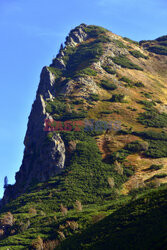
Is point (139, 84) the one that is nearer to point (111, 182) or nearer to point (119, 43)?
point (119, 43)

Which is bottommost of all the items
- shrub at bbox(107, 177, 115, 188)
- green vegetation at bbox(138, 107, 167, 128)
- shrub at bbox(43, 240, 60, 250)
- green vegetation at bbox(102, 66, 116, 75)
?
shrub at bbox(43, 240, 60, 250)

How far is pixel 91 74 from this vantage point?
134m

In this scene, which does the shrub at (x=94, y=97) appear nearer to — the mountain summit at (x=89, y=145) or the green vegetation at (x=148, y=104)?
the mountain summit at (x=89, y=145)

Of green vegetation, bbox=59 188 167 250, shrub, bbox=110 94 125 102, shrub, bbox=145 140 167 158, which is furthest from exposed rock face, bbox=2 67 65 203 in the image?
green vegetation, bbox=59 188 167 250

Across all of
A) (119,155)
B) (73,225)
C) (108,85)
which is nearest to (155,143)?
(119,155)

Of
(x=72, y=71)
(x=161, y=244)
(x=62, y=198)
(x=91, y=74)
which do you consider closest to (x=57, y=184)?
(x=62, y=198)

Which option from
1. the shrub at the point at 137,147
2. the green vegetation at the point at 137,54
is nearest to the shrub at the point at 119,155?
the shrub at the point at 137,147

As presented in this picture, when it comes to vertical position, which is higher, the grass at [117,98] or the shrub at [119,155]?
the grass at [117,98]

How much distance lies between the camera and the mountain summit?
6862 cm

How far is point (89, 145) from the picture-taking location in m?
92.6

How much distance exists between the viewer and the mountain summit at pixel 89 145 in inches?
2702

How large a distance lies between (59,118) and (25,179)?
83.8 feet

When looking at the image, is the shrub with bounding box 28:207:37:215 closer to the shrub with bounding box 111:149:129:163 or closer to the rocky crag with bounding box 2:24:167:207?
the rocky crag with bounding box 2:24:167:207

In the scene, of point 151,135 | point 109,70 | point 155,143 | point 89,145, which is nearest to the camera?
point 89,145
